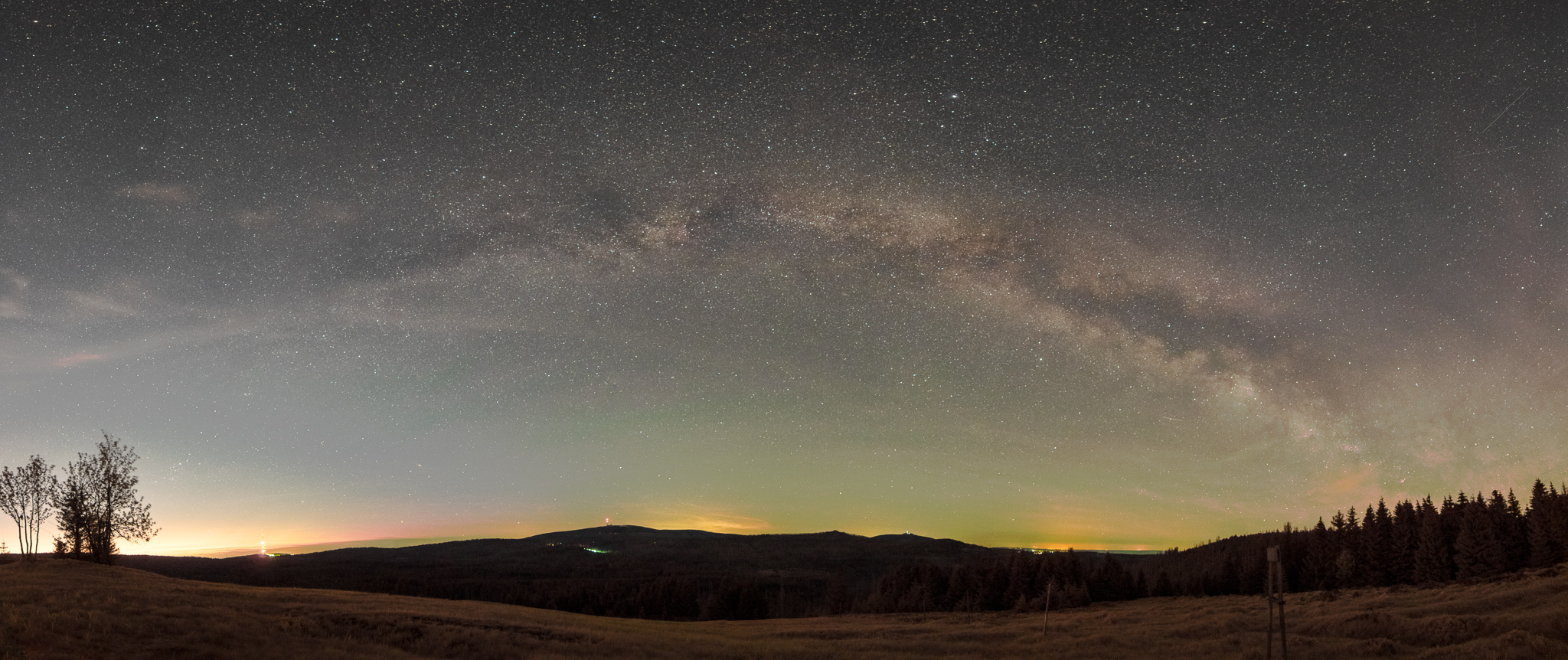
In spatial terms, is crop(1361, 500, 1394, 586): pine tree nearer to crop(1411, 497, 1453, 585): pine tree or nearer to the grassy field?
crop(1411, 497, 1453, 585): pine tree

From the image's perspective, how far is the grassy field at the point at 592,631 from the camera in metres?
21.0

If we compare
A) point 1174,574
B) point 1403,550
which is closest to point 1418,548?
point 1403,550

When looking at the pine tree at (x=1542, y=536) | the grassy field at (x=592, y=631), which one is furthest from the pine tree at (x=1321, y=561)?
the grassy field at (x=592, y=631)

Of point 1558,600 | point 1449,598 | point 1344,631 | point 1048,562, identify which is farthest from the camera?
point 1048,562

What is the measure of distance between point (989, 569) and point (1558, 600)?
6407 centimetres

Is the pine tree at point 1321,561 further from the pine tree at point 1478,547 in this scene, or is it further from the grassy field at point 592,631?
the grassy field at point 592,631

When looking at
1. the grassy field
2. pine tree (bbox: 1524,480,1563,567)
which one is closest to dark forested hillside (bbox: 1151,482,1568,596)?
pine tree (bbox: 1524,480,1563,567)

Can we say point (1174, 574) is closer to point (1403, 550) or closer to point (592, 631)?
point (1403, 550)

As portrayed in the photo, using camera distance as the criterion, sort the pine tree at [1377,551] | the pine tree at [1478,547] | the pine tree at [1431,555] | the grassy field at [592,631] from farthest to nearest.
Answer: the pine tree at [1377,551] → the pine tree at [1431,555] → the pine tree at [1478,547] → the grassy field at [592,631]

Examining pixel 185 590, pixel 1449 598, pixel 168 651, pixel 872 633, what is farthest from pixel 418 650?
pixel 1449 598

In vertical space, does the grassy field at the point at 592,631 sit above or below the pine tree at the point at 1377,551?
above

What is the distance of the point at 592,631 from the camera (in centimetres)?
3316

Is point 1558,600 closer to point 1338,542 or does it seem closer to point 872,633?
point 872,633

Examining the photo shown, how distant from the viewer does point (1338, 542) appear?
86250mm
